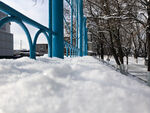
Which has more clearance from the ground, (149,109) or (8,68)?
(8,68)

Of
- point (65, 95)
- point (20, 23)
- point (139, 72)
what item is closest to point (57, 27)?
point (20, 23)

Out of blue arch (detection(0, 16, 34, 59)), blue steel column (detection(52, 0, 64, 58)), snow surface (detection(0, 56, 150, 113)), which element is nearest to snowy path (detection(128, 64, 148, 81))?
blue steel column (detection(52, 0, 64, 58))

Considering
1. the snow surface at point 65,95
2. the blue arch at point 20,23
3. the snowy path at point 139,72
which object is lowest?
the snowy path at point 139,72

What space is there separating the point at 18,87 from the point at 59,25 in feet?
5.03

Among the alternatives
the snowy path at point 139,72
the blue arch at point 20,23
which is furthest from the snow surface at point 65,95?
the snowy path at point 139,72

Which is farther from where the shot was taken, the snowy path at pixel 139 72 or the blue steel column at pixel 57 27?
the snowy path at pixel 139 72

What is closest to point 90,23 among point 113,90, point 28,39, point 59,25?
point 59,25

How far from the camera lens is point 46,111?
0.50 metres

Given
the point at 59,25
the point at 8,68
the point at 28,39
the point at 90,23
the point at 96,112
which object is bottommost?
the point at 96,112

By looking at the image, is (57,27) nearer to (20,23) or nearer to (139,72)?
(20,23)

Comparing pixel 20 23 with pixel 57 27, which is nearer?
pixel 20 23

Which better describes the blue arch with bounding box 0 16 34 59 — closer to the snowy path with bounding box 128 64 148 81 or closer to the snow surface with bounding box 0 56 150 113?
the snow surface with bounding box 0 56 150 113

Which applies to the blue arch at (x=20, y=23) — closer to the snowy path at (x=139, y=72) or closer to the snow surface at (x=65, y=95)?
the snow surface at (x=65, y=95)

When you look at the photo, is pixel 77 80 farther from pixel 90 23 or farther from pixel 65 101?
pixel 90 23
